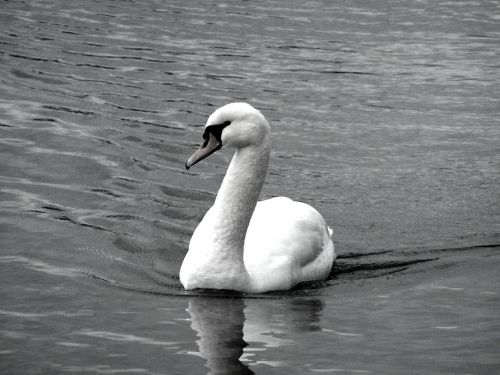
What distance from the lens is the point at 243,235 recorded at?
30.9 ft

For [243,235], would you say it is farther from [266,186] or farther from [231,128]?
[266,186]

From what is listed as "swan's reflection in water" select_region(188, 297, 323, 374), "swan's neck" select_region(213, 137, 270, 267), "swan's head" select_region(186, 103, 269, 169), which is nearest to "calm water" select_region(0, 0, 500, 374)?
"swan's reflection in water" select_region(188, 297, 323, 374)

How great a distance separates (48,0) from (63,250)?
13049 millimetres

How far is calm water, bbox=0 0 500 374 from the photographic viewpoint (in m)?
8.09

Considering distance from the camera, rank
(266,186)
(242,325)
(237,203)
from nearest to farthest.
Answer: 1. (242,325)
2. (237,203)
3. (266,186)

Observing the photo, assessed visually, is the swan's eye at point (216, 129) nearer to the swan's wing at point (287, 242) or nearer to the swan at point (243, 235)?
the swan at point (243, 235)

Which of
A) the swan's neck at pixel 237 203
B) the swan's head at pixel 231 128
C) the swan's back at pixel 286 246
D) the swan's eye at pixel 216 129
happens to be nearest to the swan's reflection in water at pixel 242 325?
the swan's back at pixel 286 246

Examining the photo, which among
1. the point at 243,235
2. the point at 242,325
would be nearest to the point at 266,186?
the point at 243,235

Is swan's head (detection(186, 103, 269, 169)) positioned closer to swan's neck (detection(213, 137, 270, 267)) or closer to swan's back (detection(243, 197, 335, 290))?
swan's neck (detection(213, 137, 270, 267))

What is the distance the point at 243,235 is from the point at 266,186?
3.43 m

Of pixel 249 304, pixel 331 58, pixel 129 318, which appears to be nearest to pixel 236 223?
pixel 249 304

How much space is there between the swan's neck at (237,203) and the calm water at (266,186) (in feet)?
1.42

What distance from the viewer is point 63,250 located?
1033 centimetres

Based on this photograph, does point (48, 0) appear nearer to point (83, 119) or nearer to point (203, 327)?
point (83, 119)
